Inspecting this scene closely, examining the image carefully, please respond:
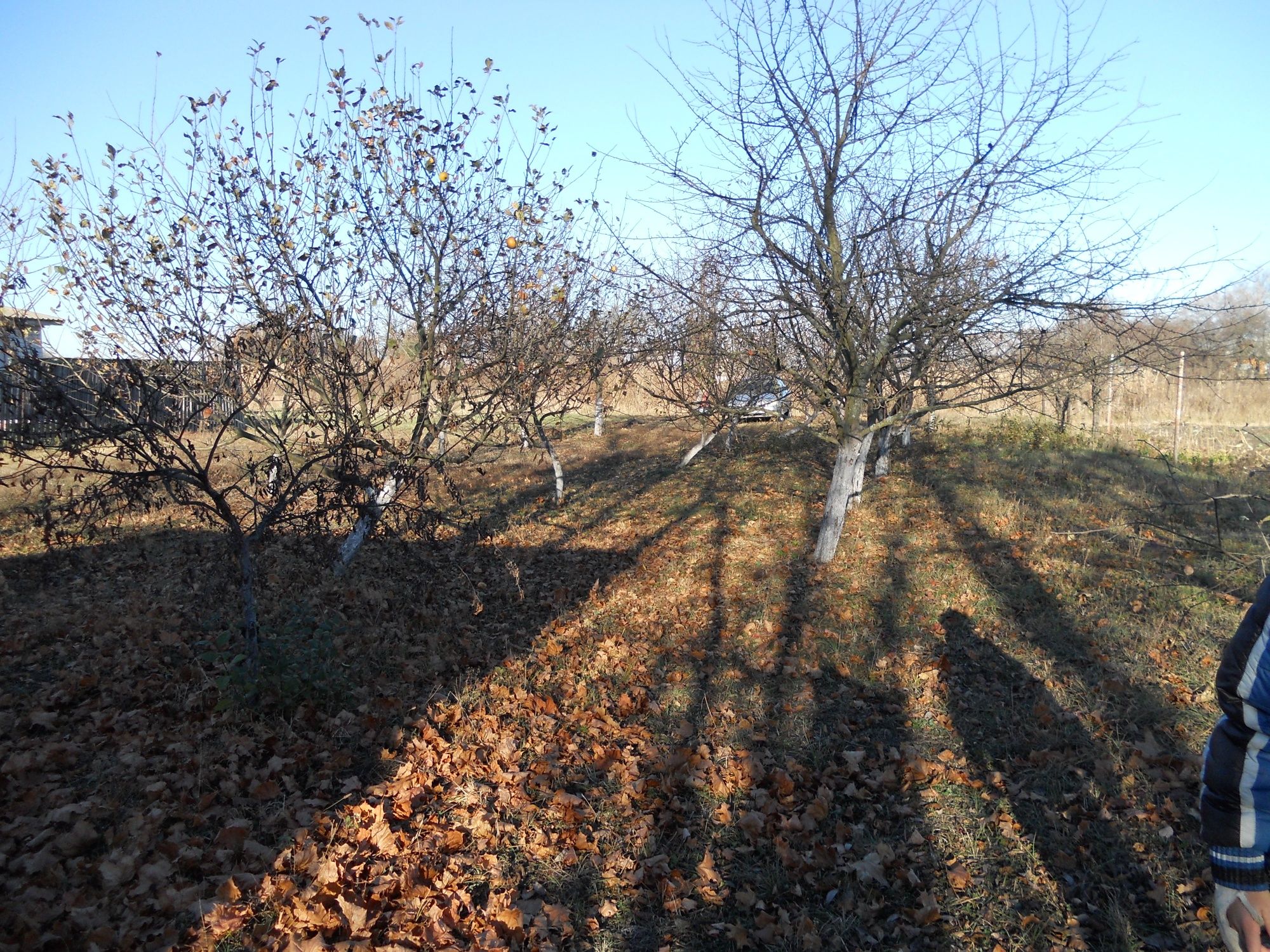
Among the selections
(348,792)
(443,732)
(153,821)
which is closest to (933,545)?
(443,732)

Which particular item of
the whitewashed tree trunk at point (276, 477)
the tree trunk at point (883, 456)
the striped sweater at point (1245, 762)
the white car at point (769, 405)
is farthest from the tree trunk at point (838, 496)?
the striped sweater at point (1245, 762)

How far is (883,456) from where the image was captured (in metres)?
13.6

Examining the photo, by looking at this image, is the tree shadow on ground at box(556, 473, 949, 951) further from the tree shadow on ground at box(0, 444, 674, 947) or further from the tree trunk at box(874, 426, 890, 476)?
the tree trunk at box(874, 426, 890, 476)

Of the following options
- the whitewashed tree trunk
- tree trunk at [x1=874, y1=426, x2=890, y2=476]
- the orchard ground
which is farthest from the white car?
the whitewashed tree trunk

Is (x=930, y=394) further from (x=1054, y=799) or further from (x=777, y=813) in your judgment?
(x=777, y=813)

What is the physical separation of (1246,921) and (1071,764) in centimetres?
312

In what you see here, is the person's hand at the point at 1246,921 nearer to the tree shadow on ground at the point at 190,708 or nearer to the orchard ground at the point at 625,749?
the orchard ground at the point at 625,749

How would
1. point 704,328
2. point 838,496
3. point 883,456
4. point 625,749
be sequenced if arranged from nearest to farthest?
point 625,749, point 704,328, point 838,496, point 883,456

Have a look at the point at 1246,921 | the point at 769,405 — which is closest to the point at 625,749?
the point at 1246,921

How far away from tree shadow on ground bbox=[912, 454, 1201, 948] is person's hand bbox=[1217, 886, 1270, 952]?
1.81 m

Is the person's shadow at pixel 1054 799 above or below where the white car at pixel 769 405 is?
below

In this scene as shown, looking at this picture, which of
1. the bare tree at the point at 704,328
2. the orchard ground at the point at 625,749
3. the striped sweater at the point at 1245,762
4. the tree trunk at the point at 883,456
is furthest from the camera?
the tree trunk at the point at 883,456

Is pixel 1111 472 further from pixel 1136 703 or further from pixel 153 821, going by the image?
pixel 153 821

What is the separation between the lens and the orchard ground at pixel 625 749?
3.45 meters
